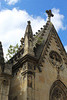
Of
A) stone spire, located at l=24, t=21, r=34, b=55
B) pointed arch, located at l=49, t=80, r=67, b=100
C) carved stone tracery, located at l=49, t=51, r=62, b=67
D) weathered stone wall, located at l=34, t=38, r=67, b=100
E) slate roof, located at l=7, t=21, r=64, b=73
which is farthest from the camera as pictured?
carved stone tracery, located at l=49, t=51, r=62, b=67

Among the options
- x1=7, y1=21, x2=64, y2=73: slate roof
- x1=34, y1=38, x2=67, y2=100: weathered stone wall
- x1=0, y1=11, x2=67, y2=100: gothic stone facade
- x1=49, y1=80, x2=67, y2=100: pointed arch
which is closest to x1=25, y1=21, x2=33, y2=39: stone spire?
x1=0, y1=11, x2=67, y2=100: gothic stone facade

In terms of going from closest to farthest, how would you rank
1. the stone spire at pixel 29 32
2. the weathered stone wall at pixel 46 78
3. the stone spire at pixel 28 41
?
the weathered stone wall at pixel 46 78, the stone spire at pixel 28 41, the stone spire at pixel 29 32

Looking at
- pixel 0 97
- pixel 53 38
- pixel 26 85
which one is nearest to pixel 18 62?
pixel 26 85

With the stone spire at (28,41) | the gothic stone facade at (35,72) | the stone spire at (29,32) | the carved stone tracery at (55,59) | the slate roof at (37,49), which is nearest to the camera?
the gothic stone facade at (35,72)

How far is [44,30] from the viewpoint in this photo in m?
20.7

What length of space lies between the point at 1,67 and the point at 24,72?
1.64 metres

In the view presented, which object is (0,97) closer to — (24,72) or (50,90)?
(24,72)

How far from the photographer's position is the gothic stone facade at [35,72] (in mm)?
14586

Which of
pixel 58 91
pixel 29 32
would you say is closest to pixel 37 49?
pixel 29 32

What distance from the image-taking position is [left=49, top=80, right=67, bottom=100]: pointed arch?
1628 centimetres

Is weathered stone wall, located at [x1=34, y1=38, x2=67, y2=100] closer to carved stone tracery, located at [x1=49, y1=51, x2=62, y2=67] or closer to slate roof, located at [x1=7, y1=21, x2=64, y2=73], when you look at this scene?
carved stone tracery, located at [x1=49, y1=51, x2=62, y2=67]

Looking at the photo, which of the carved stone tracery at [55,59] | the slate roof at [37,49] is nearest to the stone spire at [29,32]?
the slate roof at [37,49]

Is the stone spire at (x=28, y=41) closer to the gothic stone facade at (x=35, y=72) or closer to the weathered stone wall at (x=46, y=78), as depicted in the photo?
the gothic stone facade at (x=35, y=72)

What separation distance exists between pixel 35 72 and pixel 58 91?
257cm
